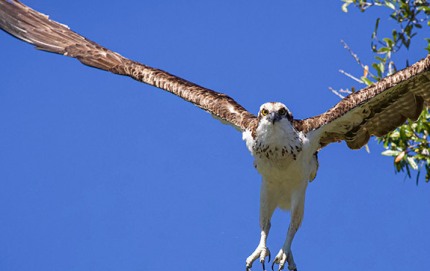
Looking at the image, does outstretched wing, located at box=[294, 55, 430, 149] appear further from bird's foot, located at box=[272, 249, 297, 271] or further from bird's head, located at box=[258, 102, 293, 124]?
bird's foot, located at box=[272, 249, 297, 271]

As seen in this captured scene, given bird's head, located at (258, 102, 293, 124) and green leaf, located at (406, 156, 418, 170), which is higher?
green leaf, located at (406, 156, 418, 170)

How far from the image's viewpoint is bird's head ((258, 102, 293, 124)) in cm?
1212

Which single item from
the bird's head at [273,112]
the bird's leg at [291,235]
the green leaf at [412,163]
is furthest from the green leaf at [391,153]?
the bird's head at [273,112]

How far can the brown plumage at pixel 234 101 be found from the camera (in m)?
12.5

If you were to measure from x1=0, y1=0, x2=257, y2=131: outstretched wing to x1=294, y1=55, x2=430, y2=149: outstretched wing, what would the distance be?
129 cm

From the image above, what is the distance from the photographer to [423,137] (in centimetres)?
1421

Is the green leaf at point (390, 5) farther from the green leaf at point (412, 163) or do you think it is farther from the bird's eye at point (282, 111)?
the bird's eye at point (282, 111)

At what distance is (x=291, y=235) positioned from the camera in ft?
41.6

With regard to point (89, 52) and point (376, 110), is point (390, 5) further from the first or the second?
point (89, 52)

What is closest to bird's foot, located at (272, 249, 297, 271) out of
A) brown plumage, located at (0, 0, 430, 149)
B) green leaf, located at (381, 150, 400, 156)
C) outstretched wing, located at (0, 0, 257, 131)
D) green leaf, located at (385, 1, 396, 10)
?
brown plumage, located at (0, 0, 430, 149)

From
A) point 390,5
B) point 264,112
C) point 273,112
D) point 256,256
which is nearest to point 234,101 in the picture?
point 264,112

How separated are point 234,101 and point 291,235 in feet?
7.38

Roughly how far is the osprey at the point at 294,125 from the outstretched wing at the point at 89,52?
0.02m

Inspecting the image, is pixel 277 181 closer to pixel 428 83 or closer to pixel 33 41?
pixel 428 83
